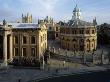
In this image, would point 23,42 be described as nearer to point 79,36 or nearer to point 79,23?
point 79,36

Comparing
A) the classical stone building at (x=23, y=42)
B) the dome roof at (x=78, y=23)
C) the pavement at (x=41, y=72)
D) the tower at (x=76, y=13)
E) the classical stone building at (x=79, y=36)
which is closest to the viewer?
the pavement at (x=41, y=72)

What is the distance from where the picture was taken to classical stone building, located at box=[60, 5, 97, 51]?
262ft

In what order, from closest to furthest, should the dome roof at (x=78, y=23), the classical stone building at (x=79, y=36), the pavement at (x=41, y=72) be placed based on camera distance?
the pavement at (x=41, y=72) → the classical stone building at (x=79, y=36) → the dome roof at (x=78, y=23)

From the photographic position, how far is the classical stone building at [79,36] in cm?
7981

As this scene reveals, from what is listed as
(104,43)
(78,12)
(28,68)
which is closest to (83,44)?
(78,12)

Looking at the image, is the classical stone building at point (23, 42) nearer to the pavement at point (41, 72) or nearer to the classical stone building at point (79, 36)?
the pavement at point (41, 72)

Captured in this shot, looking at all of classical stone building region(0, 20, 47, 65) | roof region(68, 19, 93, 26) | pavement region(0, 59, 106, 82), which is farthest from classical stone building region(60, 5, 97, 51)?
pavement region(0, 59, 106, 82)

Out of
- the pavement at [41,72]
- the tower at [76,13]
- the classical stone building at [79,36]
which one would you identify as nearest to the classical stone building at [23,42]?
the pavement at [41,72]

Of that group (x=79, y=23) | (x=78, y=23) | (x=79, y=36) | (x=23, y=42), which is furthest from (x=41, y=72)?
(x=79, y=23)

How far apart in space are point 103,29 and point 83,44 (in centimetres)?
3383

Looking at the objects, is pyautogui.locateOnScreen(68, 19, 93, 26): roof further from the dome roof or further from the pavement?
the pavement

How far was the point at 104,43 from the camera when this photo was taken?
328 feet

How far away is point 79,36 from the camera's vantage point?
7975 cm

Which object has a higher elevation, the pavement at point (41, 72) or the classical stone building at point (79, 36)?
the classical stone building at point (79, 36)
